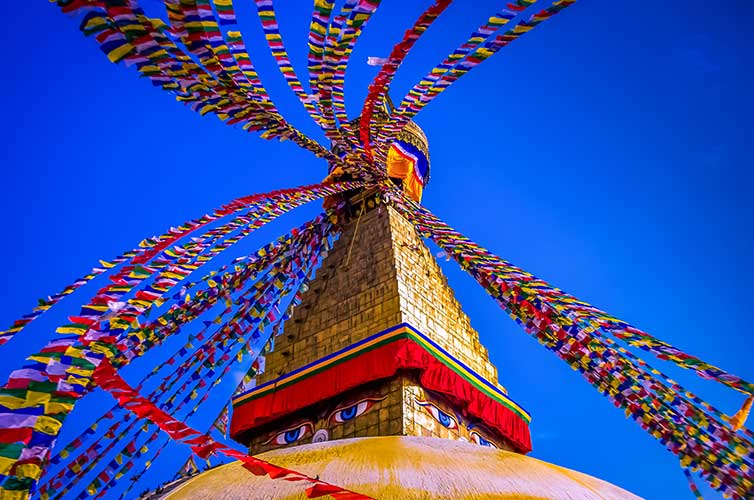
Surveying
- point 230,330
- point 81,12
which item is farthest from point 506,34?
point 230,330

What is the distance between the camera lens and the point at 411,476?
3436 mm

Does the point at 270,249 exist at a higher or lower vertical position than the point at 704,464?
higher

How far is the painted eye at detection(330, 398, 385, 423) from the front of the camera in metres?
6.37

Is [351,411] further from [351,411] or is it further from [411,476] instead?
[411,476]

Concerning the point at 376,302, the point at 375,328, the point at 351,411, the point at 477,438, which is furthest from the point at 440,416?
the point at 376,302

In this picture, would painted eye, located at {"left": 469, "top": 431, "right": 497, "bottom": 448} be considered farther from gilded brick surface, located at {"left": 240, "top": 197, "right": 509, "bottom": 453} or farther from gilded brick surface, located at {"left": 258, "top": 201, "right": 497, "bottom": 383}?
gilded brick surface, located at {"left": 258, "top": 201, "right": 497, "bottom": 383}

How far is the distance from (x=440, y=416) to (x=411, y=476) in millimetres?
3173

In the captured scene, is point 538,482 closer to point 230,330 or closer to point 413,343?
point 413,343

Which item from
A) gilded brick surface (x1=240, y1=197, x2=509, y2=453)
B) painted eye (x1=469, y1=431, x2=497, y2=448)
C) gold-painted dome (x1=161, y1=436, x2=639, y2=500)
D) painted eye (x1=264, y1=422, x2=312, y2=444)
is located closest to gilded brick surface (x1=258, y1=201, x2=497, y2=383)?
gilded brick surface (x1=240, y1=197, x2=509, y2=453)

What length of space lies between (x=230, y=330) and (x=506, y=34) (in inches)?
212

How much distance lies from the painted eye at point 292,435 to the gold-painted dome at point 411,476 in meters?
2.47

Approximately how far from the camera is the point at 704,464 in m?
5.75

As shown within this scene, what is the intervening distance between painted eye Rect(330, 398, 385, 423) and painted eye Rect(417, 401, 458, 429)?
56 centimetres

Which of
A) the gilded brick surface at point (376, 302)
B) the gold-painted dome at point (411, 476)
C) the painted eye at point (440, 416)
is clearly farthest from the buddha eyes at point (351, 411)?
the gold-painted dome at point (411, 476)
